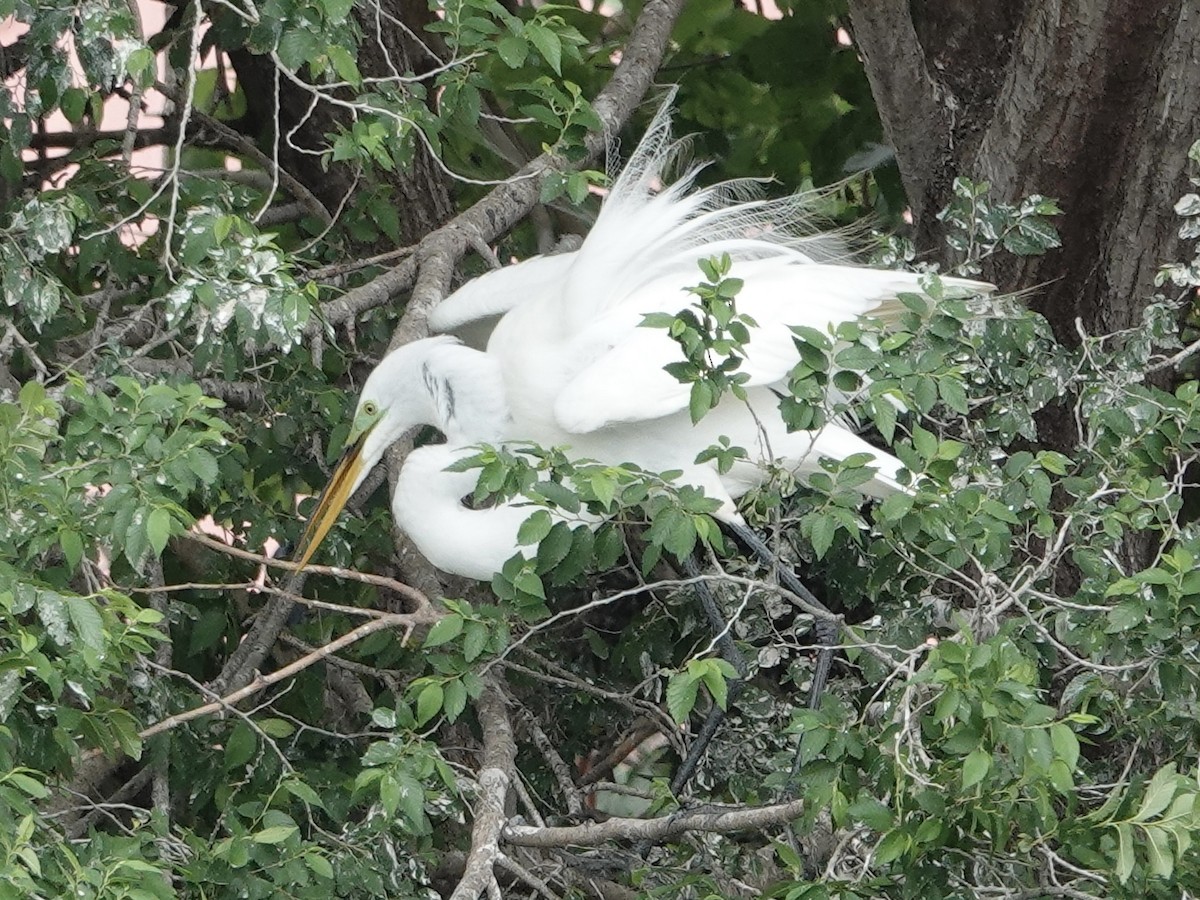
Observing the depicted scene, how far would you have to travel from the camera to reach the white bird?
8.91 feet

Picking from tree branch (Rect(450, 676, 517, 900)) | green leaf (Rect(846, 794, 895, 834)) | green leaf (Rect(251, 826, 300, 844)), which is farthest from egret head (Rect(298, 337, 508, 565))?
green leaf (Rect(846, 794, 895, 834))

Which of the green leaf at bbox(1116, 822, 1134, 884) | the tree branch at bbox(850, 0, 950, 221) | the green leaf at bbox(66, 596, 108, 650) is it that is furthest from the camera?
the tree branch at bbox(850, 0, 950, 221)

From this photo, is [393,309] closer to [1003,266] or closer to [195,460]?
[1003,266]

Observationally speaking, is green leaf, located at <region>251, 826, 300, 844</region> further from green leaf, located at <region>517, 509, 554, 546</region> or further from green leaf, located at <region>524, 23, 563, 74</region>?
green leaf, located at <region>524, 23, 563, 74</region>

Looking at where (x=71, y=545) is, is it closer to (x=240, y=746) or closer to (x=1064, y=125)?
(x=240, y=746)

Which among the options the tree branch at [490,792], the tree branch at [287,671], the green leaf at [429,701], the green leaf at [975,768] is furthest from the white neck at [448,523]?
the green leaf at [975,768]

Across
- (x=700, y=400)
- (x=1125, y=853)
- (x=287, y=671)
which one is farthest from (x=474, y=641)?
(x=1125, y=853)

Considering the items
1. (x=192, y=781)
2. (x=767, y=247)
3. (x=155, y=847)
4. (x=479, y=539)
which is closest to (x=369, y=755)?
(x=155, y=847)

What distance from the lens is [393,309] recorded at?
3289 millimetres

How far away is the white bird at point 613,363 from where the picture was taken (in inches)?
107

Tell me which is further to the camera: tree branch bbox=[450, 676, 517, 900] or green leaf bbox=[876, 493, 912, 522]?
tree branch bbox=[450, 676, 517, 900]

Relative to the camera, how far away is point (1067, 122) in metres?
2.82

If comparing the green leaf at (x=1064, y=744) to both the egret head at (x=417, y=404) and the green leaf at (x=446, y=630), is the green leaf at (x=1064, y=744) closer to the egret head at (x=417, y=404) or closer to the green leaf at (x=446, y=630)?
the green leaf at (x=446, y=630)

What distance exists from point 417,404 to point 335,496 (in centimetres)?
22
